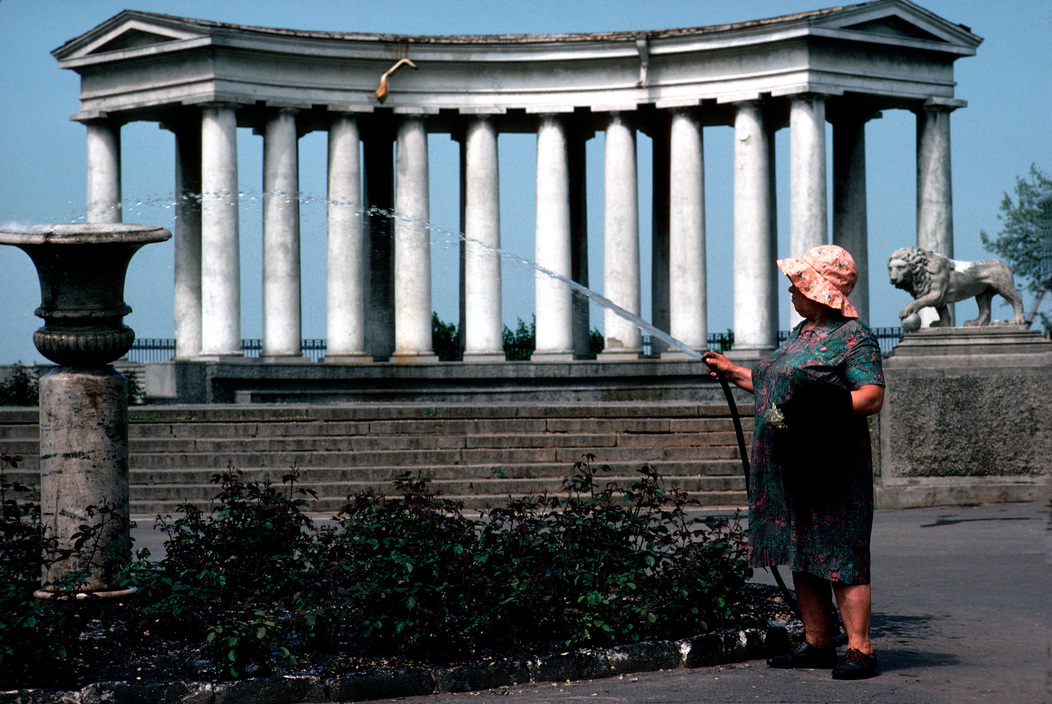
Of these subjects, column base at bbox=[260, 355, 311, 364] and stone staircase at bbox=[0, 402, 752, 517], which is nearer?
stone staircase at bbox=[0, 402, 752, 517]

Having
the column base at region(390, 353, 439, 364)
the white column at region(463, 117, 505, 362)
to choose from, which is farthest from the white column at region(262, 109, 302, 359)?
the white column at region(463, 117, 505, 362)

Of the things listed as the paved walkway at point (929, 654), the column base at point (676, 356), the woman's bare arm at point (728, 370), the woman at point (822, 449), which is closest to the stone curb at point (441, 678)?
the paved walkway at point (929, 654)

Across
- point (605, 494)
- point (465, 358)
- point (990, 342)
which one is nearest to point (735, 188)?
point (465, 358)

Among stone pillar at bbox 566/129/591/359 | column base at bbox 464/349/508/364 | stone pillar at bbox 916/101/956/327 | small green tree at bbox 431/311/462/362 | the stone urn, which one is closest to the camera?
the stone urn

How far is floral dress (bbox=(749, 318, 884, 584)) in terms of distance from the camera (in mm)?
7770

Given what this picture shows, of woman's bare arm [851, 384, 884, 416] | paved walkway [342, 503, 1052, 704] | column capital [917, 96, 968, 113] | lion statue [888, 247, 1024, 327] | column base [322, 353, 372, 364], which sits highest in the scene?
column capital [917, 96, 968, 113]

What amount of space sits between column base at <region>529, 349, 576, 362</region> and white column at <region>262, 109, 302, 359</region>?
295 inches

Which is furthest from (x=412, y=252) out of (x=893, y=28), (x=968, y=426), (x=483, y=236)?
(x=968, y=426)

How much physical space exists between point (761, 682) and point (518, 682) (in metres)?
1.59

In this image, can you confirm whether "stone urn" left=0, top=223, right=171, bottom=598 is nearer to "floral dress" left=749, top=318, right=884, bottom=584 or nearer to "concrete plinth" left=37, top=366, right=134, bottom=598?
"concrete plinth" left=37, top=366, right=134, bottom=598

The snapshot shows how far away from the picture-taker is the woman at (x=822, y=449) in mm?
7730

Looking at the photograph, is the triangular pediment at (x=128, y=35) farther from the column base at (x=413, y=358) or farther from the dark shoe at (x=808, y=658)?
the dark shoe at (x=808, y=658)

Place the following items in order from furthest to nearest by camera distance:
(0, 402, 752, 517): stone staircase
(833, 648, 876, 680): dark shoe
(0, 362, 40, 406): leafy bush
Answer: (0, 362, 40, 406): leafy bush → (0, 402, 752, 517): stone staircase → (833, 648, 876, 680): dark shoe

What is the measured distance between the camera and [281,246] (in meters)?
38.6
